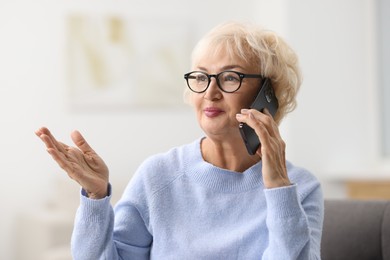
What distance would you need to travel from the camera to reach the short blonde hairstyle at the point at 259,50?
1612 millimetres

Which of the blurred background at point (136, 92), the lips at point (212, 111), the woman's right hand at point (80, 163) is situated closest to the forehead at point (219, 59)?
the lips at point (212, 111)

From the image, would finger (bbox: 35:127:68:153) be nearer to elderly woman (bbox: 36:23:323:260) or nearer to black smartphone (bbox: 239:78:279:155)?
elderly woman (bbox: 36:23:323:260)

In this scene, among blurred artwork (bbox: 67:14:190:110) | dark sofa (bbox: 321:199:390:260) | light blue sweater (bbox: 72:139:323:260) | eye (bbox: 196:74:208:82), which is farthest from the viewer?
blurred artwork (bbox: 67:14:190:110)

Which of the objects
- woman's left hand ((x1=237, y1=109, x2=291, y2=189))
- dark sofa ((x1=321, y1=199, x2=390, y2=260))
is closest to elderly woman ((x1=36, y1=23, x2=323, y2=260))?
woman's left hand ((x1=237, y1=109, x2=291, y2=189))

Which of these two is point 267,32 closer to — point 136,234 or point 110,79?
point 136,234

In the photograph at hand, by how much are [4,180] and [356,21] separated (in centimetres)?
Answer: 261

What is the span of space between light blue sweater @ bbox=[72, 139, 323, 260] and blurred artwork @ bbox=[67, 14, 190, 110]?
279cm

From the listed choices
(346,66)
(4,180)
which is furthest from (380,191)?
(4,180)

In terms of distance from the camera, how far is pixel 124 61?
452 centimetres

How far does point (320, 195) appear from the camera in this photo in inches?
65.0

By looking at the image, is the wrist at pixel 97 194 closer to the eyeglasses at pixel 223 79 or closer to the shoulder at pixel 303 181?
the eyeglasses at pixel 223 79

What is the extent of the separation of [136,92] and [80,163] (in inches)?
123

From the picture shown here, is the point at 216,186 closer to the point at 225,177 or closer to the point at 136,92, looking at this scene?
the point at 225,177

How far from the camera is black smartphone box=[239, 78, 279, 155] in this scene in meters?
1.56
